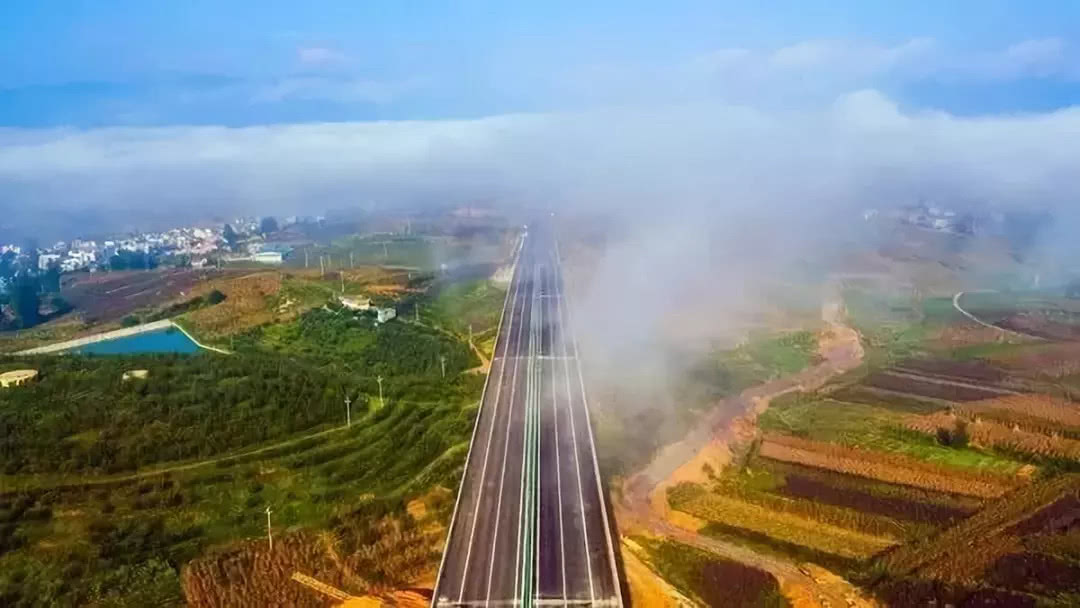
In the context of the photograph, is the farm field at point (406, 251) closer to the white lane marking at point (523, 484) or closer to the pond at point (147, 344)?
the pond at point (147, 344)

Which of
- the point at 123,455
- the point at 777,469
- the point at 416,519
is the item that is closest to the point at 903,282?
the point at 777,469

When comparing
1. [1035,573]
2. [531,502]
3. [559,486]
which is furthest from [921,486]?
[531,502]

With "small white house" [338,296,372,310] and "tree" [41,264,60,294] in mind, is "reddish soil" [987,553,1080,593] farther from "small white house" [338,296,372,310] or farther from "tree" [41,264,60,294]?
"tree" [41,264,60,294]

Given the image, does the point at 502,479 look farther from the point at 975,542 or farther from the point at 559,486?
the point at 975,542

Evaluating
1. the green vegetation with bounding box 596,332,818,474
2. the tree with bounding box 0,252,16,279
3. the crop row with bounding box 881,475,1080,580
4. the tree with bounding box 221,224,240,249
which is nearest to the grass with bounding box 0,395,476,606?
the green vegetation with bounding box 596,332,818,474

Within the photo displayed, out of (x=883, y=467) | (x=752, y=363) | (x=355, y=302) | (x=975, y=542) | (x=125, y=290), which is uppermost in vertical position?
(x=355, y=302)
